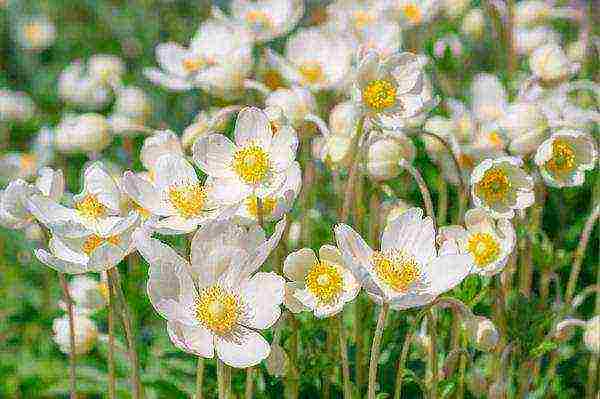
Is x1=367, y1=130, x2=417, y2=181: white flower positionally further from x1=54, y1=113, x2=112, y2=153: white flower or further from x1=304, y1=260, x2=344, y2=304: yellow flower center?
x1=54, y1=113, x2=112, y2=153: white flower

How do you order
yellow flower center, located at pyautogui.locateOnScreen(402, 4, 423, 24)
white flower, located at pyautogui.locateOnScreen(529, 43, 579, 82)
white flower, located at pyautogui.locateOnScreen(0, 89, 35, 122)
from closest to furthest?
white flower, located at pyautogui.locateOnScreen(529, 43, 579, 82)
yellow flower center, located at pyautogui.locateOnScreen(402, 4, 423, 24)
white flower, located at pyautogui.locateOnScreen(0, 89, 35, 122)

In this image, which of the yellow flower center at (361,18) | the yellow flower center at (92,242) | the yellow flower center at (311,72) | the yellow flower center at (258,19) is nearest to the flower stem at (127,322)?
the yellow flower center at (92,242)

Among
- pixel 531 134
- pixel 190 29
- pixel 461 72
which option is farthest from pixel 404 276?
pixel 190 29

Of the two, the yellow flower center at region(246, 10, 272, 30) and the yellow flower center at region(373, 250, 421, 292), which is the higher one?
the yellow flower center at region(373, 250, 421, 292)

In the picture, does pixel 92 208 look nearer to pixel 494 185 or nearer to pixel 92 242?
pixel 92 242

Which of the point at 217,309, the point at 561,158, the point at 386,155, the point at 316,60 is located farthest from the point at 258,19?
the point at 217,309

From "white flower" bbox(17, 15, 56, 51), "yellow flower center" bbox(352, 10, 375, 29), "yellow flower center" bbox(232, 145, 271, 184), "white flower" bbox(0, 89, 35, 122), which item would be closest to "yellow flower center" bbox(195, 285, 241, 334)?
"yellow flower center" bbox(232, 145, 271, 184)
